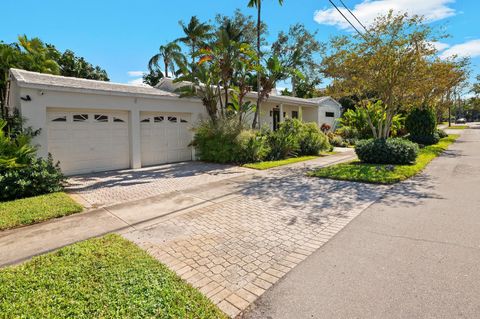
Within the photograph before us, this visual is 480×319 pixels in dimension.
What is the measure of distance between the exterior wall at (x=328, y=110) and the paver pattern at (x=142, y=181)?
16171 millimetres

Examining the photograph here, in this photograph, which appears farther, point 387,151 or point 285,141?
point 285,141

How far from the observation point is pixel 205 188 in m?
8.05

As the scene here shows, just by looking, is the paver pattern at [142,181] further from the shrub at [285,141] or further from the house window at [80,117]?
the shrub at [285,141]

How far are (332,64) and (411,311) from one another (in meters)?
10.4

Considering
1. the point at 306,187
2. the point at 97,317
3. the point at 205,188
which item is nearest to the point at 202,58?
the point at 205,188

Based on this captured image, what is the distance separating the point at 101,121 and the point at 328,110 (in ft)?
71.7

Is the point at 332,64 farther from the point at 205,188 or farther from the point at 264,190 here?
the point at 205,188

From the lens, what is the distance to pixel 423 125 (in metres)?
19.5

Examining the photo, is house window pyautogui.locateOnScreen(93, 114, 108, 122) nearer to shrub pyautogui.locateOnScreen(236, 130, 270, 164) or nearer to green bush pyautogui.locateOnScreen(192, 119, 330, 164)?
green bush pyautogui.locateOnScreen(192, 119, 330, 164)

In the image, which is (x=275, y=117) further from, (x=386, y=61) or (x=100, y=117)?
(x=100, y=117)

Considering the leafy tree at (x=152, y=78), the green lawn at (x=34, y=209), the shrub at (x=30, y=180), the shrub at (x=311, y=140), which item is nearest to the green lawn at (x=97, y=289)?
the green lawn at (x=34, y=209)

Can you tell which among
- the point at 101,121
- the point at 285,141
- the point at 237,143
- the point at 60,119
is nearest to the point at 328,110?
the point at 285,141

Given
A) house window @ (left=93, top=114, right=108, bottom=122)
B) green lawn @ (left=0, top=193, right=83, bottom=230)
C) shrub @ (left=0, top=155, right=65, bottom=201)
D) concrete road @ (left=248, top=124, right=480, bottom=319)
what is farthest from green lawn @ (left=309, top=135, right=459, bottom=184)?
house window @ (left=93, top=114, right=108, bottom=122)

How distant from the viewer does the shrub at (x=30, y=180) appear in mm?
6547
